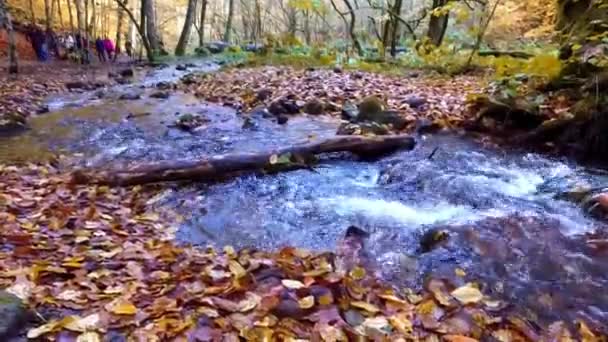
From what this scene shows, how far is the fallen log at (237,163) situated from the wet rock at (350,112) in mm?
1606

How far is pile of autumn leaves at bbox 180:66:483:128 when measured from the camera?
797 centimetres

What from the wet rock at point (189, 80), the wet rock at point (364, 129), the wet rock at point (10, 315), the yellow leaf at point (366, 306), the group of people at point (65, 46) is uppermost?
the group of people at point (65, 46)

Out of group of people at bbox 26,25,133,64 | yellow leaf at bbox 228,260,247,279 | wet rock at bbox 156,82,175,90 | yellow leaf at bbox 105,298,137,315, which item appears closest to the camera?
yellow leaf at bbox 105,298,137,315

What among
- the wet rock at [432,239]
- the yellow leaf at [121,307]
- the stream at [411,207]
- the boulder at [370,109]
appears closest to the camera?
the yellow leaf at [121,307]

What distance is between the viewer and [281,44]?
20.6 m

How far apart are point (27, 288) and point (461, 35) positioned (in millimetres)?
19647

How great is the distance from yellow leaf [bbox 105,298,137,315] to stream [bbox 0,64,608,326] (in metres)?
1.28

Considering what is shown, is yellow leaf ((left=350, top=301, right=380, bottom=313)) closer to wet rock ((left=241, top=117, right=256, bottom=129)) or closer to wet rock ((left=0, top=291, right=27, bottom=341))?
wet rock ((left=0, top=291, right=27, bottom=341))

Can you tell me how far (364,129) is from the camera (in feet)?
22.2

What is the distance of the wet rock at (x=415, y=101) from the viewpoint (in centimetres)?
821

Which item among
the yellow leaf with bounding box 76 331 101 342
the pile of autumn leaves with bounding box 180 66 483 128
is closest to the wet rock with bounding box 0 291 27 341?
the yellow leaf with bounding box 76 331 101 342

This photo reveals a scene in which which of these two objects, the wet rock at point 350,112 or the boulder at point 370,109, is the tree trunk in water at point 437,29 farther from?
the boulder at point 370,109

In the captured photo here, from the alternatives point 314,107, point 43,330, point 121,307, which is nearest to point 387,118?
point 314,107

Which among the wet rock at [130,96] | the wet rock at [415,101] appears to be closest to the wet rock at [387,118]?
the wet rock at [415,101]
